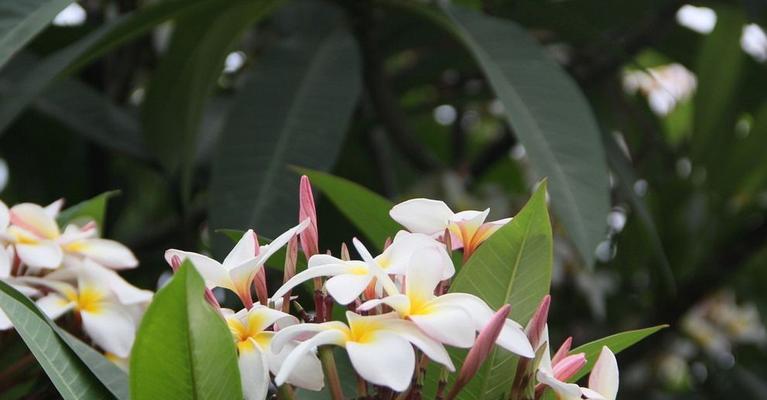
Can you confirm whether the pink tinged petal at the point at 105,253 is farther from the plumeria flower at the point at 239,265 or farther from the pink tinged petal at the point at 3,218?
the plumeria flower at the point at 239,265

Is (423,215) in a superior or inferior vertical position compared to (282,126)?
superior

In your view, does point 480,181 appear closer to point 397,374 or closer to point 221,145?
point 221,145

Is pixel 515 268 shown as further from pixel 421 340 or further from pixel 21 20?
pixel 21 20

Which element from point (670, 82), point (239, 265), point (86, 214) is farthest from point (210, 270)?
point (670, 82)

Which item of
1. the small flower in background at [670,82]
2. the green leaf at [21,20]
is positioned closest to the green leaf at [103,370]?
the green leaf at [21,20]

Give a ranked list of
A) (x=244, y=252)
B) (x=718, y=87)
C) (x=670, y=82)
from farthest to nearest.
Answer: (x=670, y=82)
(x=718, y=87)
(x=244, y=252)

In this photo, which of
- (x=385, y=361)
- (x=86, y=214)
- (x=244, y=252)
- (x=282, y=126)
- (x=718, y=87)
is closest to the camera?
(x=385, y=361)

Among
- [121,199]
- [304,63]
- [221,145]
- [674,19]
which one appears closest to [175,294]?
[221,145]

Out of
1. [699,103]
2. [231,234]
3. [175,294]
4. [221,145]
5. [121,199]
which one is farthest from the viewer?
[699,103]

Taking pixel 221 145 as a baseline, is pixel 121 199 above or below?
below
